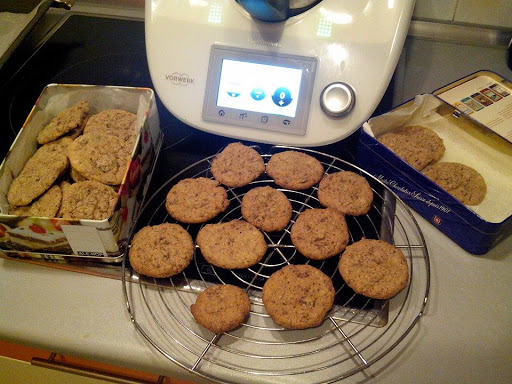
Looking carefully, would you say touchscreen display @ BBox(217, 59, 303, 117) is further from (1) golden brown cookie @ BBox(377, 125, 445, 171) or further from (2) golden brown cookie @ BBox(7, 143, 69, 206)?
(2) golden brown cookie @ BBox(7, 143, 69, 206)

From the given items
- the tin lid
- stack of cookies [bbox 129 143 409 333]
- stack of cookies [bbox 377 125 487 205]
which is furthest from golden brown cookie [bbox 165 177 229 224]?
the tin lid

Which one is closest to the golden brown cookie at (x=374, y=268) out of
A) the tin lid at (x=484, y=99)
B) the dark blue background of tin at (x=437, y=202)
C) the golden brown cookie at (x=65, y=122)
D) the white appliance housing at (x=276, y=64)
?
the dark blue background of tin at (x=437, y=202)

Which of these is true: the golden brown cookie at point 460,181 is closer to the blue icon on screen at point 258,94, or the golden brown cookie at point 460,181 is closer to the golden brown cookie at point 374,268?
the golden brown cookie at point 374,268

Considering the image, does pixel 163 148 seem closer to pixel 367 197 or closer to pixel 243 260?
pixel 243 260

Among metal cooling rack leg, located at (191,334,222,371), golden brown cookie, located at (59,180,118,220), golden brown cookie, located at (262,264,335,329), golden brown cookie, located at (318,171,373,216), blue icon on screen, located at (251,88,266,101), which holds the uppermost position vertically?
blue icon on screen, located at (251,88,266,101)

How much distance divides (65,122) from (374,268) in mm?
645

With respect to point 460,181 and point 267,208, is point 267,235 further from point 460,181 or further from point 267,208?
point 460,181

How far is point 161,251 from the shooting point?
2.39 ft

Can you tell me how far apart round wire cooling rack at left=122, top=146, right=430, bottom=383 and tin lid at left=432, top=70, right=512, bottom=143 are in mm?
232

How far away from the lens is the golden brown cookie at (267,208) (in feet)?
2.59

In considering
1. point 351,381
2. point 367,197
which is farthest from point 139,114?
point 351,381

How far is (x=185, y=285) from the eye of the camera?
2.39 feet

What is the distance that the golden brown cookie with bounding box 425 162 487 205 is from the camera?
0.80 m

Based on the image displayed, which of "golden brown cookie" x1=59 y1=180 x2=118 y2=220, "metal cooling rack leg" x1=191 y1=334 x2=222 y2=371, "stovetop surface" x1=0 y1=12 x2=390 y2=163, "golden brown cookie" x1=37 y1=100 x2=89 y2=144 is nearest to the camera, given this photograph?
"metal cooling rack leg" x1=191 y1=334 x2=222 y2=371
